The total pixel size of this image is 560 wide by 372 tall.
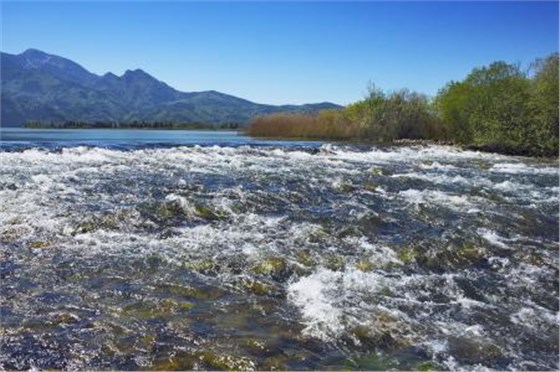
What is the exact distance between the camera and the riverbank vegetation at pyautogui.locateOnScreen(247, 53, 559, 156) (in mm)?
42312

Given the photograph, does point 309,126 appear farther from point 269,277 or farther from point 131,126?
point 131,126

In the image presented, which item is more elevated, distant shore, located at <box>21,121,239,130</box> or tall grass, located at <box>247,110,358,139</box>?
distant shore, located at <box>21,121,239,130</box>

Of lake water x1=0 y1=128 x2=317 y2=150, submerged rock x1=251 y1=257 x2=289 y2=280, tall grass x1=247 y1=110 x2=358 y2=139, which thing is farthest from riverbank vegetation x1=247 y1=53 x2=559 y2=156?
submerged rock x1=251 y1=257 x2=289 y2=280

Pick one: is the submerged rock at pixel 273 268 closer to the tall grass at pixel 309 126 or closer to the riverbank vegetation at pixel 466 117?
the riverbank vegetation at pixel 466 117

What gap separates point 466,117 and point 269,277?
157 ft

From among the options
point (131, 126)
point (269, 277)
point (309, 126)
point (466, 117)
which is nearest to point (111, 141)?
point (309, 126)

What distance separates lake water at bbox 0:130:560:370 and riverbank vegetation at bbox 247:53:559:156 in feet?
91.3

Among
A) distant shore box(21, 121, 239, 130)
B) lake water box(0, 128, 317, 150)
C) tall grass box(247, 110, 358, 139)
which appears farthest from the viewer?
distant shore box(21, 121, 239, 130)

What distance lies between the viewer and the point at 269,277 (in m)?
9.07

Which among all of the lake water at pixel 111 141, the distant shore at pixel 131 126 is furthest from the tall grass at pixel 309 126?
the distant shore at pixel 131 126

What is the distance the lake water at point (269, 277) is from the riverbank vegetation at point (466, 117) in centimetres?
2782

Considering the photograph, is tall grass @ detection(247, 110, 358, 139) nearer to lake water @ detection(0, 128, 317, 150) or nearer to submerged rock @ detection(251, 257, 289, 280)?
lake water @ detection(0, 128, 317, 150)

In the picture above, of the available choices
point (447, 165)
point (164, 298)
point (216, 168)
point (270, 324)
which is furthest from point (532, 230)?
point (447, 165)

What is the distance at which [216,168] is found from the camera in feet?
77.7
